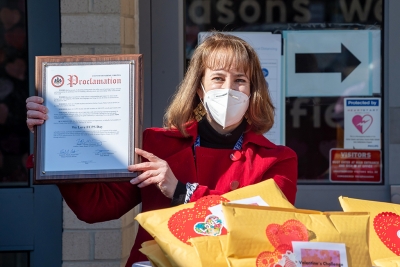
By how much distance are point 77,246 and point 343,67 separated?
6.17 feet

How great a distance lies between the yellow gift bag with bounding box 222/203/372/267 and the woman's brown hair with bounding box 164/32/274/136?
691 mm

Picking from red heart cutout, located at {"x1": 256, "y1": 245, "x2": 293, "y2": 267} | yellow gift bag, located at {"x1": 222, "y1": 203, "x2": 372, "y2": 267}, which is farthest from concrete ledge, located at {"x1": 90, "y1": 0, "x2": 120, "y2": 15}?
red heart cutout, located at {"x1": 256, "y1": 245, "x2": 293, "y2": 267}

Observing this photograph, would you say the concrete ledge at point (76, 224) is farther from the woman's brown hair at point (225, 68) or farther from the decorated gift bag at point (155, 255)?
the decorated gift bag at point (155, 255)

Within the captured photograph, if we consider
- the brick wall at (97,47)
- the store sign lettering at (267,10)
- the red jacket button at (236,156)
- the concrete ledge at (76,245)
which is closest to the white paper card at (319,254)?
the red jacket button at (236,156)

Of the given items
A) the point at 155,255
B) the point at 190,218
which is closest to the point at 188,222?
the point at 190,218

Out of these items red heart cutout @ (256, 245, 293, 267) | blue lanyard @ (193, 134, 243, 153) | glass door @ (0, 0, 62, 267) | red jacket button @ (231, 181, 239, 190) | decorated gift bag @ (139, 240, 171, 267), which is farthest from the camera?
glass door @ (0, 0, 62, 267)

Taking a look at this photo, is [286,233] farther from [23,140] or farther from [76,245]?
[23,140]

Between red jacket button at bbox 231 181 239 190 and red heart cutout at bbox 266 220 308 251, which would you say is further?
red jacket button at bbox 231 181 239 190

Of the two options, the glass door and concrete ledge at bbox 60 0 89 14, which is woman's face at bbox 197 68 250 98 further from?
the glass door

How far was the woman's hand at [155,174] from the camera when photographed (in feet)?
7.81

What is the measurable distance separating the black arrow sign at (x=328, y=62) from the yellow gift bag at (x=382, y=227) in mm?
1910

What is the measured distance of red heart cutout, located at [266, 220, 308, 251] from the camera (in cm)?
196

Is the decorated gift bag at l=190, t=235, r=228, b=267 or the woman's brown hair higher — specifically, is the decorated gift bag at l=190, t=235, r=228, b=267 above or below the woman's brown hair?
below

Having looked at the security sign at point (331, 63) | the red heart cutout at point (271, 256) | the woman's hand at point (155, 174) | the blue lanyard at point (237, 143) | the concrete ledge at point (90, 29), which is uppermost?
the concrete ledge at point (90, 29)
